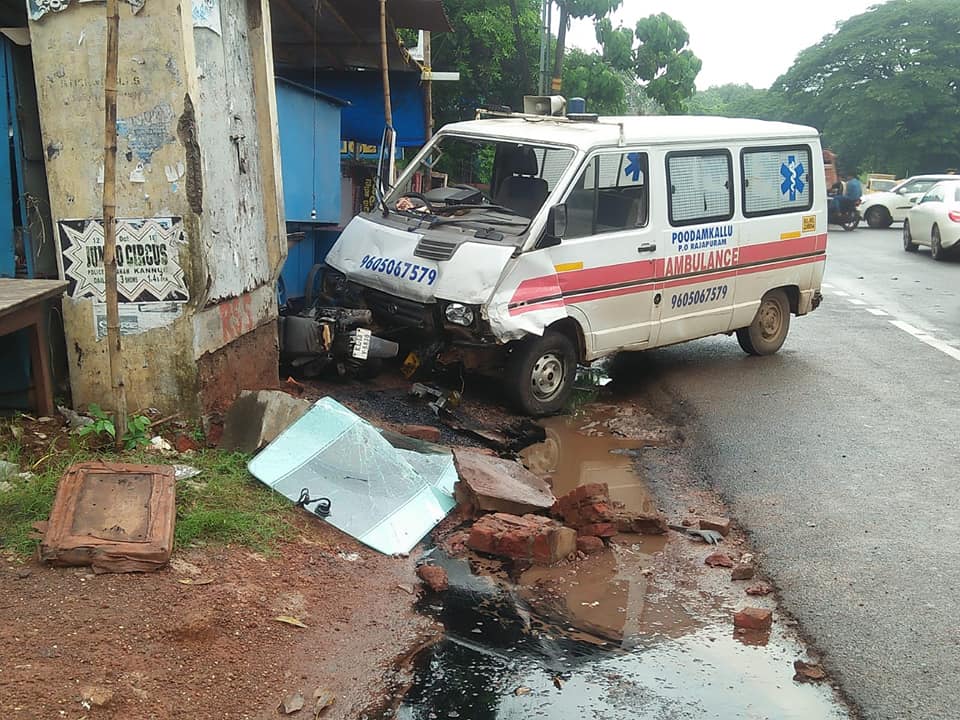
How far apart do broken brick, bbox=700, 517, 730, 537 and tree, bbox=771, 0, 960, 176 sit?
40.8m

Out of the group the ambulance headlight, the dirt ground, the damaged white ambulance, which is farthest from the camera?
the damaged white ambulance

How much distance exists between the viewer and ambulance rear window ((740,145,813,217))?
892cm

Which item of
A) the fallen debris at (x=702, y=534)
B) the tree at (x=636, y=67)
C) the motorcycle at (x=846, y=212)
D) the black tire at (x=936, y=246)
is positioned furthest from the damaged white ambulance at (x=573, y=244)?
the motorcycle at (x=846, y=212)

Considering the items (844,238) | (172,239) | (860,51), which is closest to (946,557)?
(172,239)

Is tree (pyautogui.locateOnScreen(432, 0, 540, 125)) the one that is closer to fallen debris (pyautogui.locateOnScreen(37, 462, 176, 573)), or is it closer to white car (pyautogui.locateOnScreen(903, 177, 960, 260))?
white car (pyautogui.locateOnScreen(903, 177, 960, 260))

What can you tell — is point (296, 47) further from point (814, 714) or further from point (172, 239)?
point (814, 714)

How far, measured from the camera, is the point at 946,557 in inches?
204

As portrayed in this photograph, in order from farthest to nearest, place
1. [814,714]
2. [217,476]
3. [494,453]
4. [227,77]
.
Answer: [494,453]
[227,77]
[217,476]
[814,714]

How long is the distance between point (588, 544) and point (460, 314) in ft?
7.70

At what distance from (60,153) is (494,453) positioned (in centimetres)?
320

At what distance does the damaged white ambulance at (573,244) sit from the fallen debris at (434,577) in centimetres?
258

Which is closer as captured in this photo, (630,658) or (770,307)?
(630,658)

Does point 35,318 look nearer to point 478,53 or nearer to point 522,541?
point 522,541

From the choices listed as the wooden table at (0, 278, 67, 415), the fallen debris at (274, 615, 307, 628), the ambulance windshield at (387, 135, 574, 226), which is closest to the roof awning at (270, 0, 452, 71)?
the ambulance windshield at (387, 135, 574, 226)
